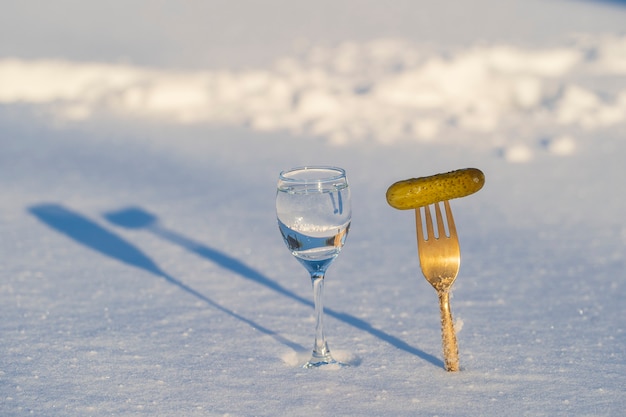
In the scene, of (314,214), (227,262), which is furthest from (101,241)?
(314,214)

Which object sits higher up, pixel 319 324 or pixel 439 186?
pixel 439 186

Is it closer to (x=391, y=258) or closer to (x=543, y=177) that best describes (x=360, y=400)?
(x=391, y=258)

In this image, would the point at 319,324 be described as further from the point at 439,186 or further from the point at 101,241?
the point at 101,241

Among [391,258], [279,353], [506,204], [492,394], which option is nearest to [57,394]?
[279,353]

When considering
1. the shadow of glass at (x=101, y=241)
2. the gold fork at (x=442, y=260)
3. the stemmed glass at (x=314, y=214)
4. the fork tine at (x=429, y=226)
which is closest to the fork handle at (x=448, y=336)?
the gold fork at (x=442, y=260)

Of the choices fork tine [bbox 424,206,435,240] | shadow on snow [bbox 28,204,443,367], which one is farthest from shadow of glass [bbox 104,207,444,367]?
fork tine [bbox 424,206,435,240]

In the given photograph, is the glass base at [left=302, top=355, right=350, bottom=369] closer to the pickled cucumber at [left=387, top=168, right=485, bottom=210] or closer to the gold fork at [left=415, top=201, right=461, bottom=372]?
the gold fork at [left=415, top=201, right=461, bottom=372]

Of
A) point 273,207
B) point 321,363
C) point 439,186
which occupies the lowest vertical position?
point 321,363
